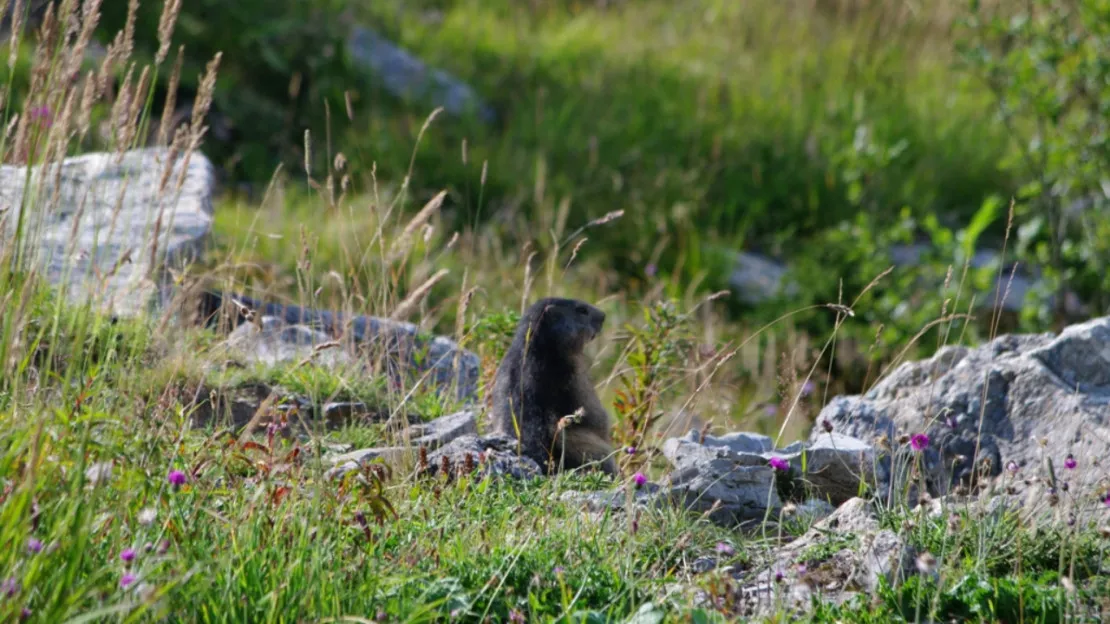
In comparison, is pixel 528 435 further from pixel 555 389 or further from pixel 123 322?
pixel 123 322

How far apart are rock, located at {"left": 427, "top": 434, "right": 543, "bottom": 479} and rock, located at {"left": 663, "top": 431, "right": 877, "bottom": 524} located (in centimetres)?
58

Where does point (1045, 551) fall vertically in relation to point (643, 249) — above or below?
above

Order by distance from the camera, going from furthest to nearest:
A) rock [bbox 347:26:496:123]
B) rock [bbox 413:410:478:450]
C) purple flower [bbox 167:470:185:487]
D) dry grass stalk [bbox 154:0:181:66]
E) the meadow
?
rock [bbox 347:26:496:123], rock [bbox 413:410:478:450], dry grass stalk [bbox 154:0:181:66], the meadow, purple flower [bbox 167:470:185:487]

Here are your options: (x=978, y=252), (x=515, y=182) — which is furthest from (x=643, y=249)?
(x=978, y=252)

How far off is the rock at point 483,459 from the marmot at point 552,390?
0.47 feet

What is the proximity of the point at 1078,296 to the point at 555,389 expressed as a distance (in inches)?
277

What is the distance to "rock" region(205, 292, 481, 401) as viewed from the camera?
227 inches

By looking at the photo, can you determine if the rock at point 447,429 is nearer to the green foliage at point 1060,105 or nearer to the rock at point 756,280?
the green foliage at point 1060,105

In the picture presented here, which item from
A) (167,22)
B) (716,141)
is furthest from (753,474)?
(716,141)

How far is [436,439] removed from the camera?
207 inches

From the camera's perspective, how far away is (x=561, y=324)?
5.96 meters

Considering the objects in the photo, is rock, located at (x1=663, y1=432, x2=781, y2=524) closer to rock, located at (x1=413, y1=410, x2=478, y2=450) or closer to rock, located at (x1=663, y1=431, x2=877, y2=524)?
rock, located at (x1=663, y1=431, x2=877, y2=524)

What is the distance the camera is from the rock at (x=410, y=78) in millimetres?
12938

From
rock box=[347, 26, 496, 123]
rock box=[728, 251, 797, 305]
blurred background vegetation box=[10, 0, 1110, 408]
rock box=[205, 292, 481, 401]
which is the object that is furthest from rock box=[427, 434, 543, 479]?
rock box=[347, 26, 496, 123]
